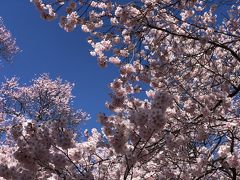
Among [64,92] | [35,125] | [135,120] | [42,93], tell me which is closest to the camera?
[135,120]

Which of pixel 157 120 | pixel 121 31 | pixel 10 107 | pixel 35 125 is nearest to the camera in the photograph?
pixel 157 120

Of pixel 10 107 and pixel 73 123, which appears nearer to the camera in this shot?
pixel 10 107

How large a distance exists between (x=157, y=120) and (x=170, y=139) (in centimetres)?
153

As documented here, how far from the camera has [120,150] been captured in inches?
185

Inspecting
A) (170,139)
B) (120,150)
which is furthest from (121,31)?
(120,150)

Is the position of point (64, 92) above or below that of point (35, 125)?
above

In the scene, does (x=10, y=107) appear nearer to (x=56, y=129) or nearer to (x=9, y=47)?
(x=9, y=47)

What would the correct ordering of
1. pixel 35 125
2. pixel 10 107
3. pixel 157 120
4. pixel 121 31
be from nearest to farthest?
pixel 157 120
pixel 35 125
pixel 121 31
pixel 10 107

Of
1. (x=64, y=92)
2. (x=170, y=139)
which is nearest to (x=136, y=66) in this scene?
(x=170, y=139)

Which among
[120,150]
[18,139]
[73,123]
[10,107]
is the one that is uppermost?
[73,123]

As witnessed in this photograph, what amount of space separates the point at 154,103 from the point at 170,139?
1.38 meters

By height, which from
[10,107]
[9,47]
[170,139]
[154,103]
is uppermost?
[9,47]

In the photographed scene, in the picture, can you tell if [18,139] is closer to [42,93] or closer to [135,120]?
[135,120]

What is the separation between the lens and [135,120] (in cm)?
431
